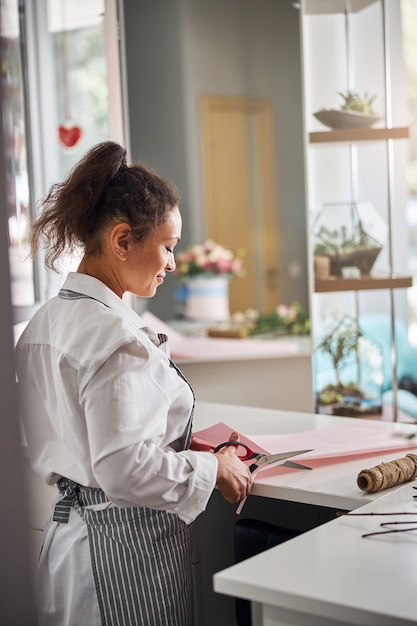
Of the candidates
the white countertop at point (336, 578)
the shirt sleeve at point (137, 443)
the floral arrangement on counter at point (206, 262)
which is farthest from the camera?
the floral arrangement on counter at point (206, 262)

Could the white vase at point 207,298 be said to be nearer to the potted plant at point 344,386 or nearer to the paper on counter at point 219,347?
the paper on counter at point 219,347

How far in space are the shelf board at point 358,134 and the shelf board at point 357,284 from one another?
0.50m

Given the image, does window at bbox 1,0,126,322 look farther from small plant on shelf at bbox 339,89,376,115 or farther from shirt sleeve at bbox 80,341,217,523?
shirt sleeve at bbox 80,341,217,523

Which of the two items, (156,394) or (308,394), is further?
(308,394)

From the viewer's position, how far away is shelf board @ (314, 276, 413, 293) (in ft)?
10.1

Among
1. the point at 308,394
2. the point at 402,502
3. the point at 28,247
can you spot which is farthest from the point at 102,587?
the point at 308,394

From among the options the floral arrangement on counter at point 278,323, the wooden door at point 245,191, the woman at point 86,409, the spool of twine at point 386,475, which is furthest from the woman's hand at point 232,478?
the wooden door at point 245,191

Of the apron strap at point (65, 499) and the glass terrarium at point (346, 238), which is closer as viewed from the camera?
the apron strap at point (65, 499)

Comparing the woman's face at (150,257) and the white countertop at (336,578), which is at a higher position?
the woman's face at (150,257)

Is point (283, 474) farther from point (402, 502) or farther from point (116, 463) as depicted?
point (116, 463)

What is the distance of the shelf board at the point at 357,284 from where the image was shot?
10.1ft

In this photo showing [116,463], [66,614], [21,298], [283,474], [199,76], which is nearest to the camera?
[116,463]

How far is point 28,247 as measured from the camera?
1.80 metres

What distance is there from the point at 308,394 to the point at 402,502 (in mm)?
2008
